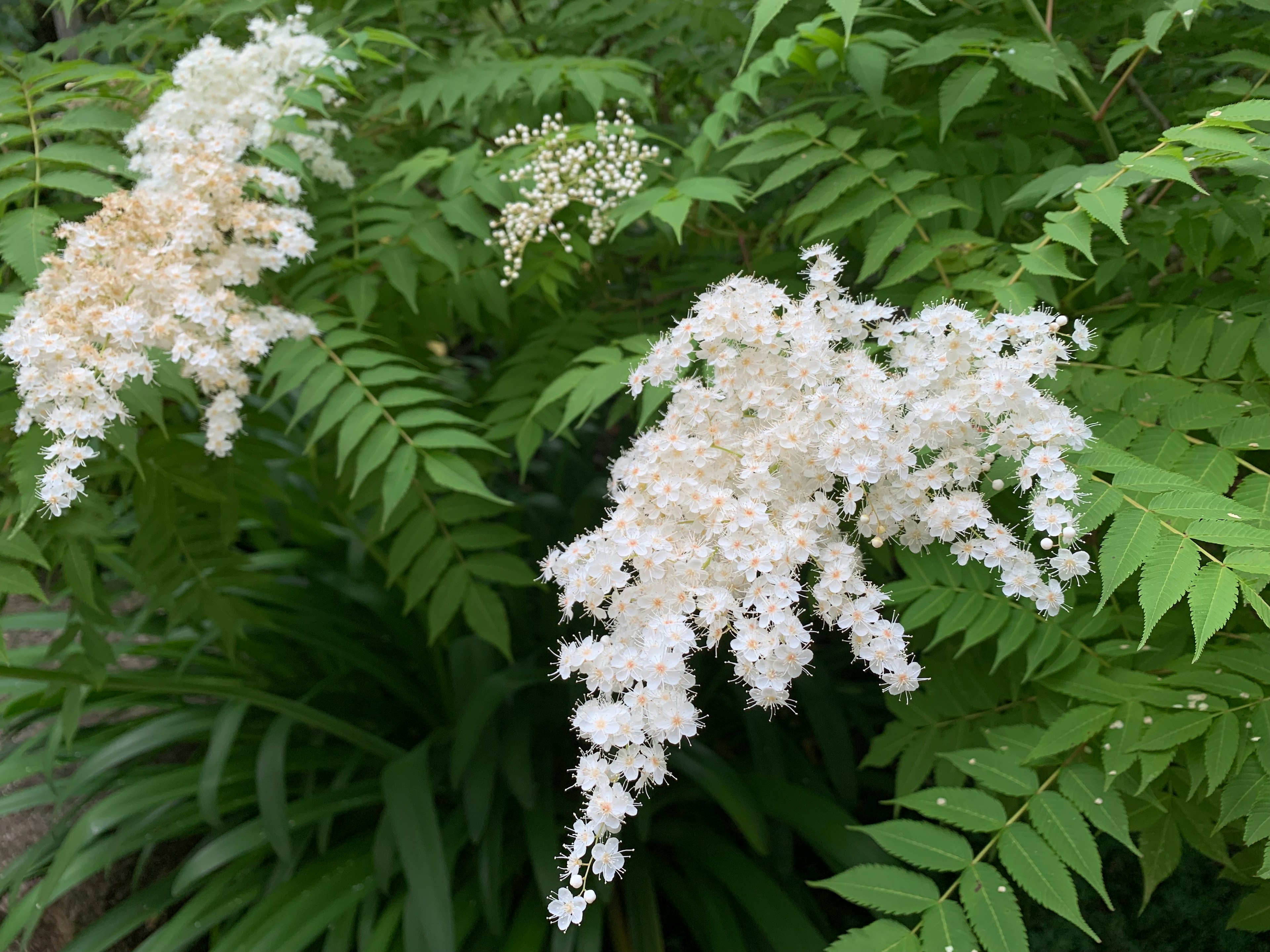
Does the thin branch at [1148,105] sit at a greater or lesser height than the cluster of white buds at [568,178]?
lesser

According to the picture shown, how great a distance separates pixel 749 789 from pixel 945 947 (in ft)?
3.80

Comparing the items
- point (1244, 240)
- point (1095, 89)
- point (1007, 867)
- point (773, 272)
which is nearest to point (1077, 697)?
point (1007, 867)

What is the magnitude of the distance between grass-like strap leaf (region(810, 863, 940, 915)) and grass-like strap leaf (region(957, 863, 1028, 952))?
6 cm

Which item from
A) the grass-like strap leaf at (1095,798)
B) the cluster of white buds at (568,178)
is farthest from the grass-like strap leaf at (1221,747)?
the cluster of white buds at (568,178)

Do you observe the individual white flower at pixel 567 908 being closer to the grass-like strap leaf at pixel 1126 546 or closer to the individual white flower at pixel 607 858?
the individual white flower at pixel 607 858

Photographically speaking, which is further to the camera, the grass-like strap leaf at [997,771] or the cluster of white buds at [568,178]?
the cluster of white buds at [568,178]

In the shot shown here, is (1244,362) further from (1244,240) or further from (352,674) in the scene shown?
(352,674)

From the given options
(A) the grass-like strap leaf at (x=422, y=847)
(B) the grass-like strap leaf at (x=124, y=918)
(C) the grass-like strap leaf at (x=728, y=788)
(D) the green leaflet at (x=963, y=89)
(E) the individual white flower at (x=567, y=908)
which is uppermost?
(D) the green leaflet at (x=963, y=89)

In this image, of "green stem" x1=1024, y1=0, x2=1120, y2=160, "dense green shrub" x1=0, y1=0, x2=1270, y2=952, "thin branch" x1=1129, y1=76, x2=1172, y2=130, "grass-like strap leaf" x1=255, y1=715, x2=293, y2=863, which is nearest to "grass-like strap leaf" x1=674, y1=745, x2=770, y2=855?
"dense green shrub" x1=0, y1=0, x2=1270, y2=952

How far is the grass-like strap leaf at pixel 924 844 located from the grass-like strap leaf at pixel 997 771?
0.38 ft

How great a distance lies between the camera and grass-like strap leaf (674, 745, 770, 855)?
7.25 ft

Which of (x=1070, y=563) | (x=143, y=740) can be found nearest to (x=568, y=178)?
(x=1070, y=563)

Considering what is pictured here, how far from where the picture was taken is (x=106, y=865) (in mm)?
2381

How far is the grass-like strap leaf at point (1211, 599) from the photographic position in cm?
99
